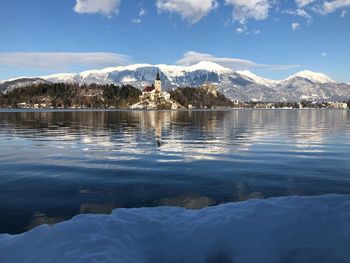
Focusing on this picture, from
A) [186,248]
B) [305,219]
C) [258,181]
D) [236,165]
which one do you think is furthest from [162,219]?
[236,165]

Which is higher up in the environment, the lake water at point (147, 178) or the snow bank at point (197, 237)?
the snow bank at point (197, 237)

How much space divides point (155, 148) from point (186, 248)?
2681 centimetres

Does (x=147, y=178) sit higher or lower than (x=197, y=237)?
lower

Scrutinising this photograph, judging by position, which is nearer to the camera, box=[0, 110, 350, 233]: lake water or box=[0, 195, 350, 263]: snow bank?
box=[0, 195, 350, 263]: snow bank

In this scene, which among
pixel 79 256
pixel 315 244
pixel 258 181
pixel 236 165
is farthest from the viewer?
pixel 236 165

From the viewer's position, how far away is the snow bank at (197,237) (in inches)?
352

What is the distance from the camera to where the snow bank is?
8.95m

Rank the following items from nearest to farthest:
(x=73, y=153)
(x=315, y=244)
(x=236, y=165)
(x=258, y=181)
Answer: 1. (x=315, y=244)
2. (x=258, y=181)
3. (x=236, y=165)
4. (x=73, y=153)

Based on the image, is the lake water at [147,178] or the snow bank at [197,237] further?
the lake water at [147,178]

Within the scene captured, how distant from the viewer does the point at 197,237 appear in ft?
33.3

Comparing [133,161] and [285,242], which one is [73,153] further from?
[285,242]

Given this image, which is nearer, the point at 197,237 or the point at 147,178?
the point at 197,237

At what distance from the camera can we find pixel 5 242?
9930 mm

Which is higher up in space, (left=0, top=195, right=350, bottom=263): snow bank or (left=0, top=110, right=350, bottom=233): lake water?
(left=0, top=195, right=350, bottom=263): snow bank
